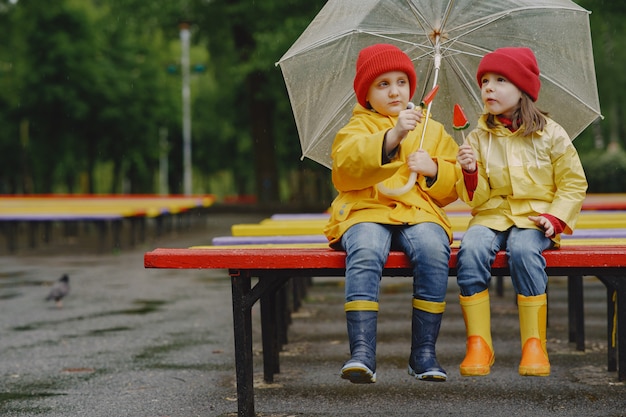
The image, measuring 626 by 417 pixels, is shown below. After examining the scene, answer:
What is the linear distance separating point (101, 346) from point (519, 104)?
12.4 feet

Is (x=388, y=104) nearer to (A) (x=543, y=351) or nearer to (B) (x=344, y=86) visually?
(B) (x=344, y=86)

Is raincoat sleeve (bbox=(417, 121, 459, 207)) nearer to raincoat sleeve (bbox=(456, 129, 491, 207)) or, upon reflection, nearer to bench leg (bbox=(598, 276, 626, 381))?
raincoat sleeve (bbox=(456, 129, 491, 207))

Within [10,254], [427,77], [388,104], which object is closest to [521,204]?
[388,104]

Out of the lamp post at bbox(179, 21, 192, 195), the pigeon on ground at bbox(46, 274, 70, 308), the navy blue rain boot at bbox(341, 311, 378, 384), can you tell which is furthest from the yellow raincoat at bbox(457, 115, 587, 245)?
the lamp post at bbox(179, 21, 192, 195)

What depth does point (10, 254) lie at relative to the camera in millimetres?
15930

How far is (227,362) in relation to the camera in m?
6.15

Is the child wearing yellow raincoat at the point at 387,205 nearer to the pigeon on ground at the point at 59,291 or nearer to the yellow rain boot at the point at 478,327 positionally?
the yellow rain boot at the point at 478,327

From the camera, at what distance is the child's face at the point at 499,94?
4.38 metres

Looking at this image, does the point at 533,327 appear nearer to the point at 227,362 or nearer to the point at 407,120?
the point at 407,120

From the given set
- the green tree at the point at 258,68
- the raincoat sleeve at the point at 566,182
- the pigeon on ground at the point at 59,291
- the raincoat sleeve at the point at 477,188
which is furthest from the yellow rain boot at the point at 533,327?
the green tree at the point at 258,68

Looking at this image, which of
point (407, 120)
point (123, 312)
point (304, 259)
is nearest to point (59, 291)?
point (123, 312)

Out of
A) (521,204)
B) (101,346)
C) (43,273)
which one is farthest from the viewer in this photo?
(43,273)

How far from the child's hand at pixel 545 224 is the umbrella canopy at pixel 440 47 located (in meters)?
1.04

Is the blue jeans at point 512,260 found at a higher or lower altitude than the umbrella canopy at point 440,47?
lower
